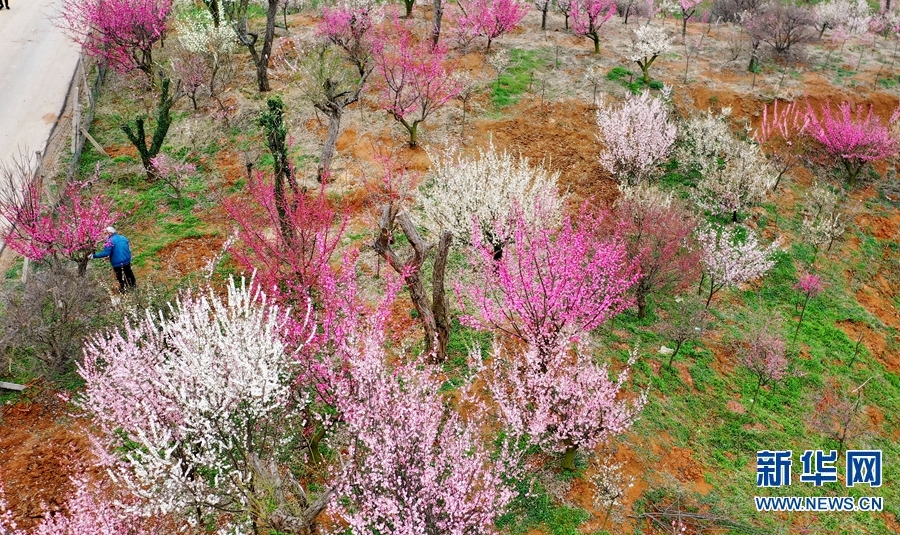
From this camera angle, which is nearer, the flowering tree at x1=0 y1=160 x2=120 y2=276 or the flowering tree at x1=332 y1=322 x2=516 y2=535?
the flowering tree at x1=332 y1=322 x2=516 y2=535

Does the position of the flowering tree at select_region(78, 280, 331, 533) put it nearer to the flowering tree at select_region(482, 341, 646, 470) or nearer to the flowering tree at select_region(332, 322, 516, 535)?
the flowering tree at select_region(332, 322, 516, 535)

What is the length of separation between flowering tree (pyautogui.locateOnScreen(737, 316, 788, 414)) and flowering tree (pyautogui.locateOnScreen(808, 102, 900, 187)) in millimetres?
10008

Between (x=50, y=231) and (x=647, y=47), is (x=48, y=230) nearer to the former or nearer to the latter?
(x=50, y=231)

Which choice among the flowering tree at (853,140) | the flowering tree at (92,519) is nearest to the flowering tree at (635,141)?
the flowering tree at (853,140)

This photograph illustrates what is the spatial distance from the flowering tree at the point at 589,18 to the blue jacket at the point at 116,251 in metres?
21.1

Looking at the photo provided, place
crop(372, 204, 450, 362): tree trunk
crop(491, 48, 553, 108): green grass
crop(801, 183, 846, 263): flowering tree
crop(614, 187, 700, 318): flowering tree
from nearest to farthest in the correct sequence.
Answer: crop(372, 204, 450, 362): tree trunk
crop(614, 187, 700, 318): flowering tree
crop(801, 183, 846, 263): flowering tree
crop(491, 48, 553, 108): green grass

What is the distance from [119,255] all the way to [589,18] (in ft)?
70.7

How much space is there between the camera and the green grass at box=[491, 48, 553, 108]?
22125mm

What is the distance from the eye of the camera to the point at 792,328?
588 inches

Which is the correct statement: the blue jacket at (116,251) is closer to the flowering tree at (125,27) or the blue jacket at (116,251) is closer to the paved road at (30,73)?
the paved road at (30,73)

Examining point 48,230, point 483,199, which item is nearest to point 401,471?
point 483,199

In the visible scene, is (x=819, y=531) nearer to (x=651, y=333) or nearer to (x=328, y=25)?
(x=651, y=333)

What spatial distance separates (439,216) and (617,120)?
23.8 feet

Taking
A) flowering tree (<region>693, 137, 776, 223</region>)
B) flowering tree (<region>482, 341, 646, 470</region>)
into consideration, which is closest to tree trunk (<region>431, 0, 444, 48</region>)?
flowering tree (<region>693, 137, 776, 223</region>)
